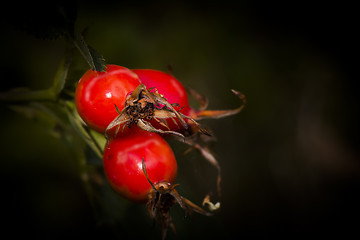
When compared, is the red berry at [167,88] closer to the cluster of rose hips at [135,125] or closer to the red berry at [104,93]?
the cluster of rose hips at [135,125]

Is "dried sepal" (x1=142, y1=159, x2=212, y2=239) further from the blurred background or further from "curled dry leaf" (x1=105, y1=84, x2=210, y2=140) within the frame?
the blurred background

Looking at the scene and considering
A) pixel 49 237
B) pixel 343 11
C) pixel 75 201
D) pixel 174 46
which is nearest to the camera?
pixel 49 237

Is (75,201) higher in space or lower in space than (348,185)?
lower

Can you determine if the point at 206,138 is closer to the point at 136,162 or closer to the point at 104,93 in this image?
the point at 136,162

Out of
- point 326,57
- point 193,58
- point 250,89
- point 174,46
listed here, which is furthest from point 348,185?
point 174,46

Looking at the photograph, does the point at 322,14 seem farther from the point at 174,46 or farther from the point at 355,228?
the point at 355,228
